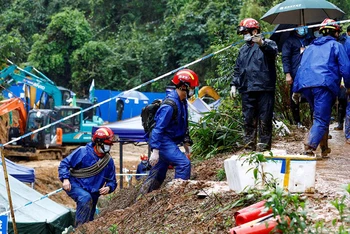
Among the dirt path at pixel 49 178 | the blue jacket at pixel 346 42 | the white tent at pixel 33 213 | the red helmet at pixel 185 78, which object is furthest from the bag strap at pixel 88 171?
the dirt path at pixel 49 178

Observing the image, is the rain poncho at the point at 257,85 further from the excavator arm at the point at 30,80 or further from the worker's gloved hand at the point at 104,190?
the excavator arm at the point at 30,80

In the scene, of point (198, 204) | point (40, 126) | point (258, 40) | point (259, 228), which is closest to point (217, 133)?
point (258, 40)

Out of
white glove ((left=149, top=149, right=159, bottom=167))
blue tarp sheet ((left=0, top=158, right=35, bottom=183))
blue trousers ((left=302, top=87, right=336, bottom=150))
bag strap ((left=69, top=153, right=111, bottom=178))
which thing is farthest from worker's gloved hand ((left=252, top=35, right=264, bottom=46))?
blue tarp sheet ((left=0, top=158, right=35, bottom=183))

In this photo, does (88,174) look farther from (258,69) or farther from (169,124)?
(258,69)

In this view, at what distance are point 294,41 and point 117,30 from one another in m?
42.0

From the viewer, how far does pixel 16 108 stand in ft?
95.3

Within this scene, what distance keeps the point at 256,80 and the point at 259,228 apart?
4421 mm

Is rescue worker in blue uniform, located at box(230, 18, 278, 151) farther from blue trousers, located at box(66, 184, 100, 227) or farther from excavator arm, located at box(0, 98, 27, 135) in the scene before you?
excavator arm, located at box(0, 98, 27, 135)

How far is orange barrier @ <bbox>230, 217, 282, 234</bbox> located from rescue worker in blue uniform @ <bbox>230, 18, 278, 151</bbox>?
3931 millimetres

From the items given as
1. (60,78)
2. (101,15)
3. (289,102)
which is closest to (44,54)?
(60,78)

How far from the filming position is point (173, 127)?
9.26 meters

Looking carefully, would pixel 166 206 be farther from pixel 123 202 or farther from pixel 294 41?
pixel 294 41

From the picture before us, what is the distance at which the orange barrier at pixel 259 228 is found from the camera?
17.4 feet

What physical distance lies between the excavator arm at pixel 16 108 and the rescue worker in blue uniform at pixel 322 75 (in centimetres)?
1866
